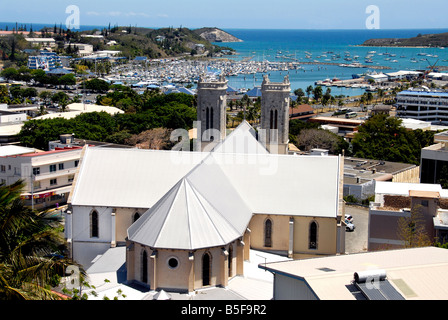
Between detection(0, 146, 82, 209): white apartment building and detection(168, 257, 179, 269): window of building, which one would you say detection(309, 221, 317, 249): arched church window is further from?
detection(0, 146, 82, 209): white apartment building

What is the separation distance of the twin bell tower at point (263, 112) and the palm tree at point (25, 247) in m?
25.0

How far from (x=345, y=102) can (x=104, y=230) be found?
106190mm

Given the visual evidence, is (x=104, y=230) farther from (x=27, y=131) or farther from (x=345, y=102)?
(x=345, y=102)

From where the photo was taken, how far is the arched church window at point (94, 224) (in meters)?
30.6

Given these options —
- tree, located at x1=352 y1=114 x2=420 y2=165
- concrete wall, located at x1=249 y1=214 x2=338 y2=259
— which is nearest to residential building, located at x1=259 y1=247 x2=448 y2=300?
concrete wall, located at x1=249 y1=214 x2=338 y2=259

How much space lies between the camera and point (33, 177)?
46.5m

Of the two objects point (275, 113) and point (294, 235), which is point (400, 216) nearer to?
point (294, 235)

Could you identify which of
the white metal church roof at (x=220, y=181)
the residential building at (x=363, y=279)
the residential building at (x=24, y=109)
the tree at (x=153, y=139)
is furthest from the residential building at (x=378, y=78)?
the residential building at (x=363, y=279)

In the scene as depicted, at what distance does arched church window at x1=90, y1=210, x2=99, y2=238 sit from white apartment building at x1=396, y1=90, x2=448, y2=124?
7894 centimetres

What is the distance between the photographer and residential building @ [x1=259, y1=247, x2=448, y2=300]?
1545 centimetres

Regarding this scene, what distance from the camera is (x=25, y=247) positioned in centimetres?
1435

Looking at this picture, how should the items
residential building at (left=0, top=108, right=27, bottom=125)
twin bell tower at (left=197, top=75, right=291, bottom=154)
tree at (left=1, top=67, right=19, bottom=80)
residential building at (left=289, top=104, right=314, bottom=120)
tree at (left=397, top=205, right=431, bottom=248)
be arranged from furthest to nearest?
tree at (left=1, top=67, right=19, bottom=80) < residential building at (left=289, top=104, right=314, bottom=120) < residential building at (left=0, top=108, right=27, bottom=125) < twin bell tower at (left=197, top=75, right=291, bottom=154) < tree at (left=397, top=205, right=431, bottom=248)
